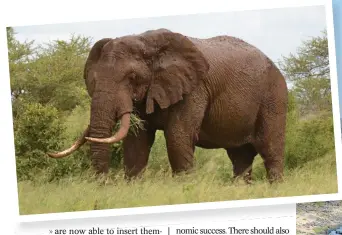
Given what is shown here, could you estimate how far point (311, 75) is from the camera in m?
16.6

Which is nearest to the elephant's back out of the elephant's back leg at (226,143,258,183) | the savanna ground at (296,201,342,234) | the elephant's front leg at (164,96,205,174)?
the elephant's front leg at (164,96,205,174)

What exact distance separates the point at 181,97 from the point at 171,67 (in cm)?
36

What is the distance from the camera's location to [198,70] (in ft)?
→ 41.3

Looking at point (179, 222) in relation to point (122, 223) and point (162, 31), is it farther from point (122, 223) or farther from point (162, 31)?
point (162, 31)

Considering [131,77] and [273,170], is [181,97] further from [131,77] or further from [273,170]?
[273,170]

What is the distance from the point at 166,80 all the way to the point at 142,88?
1.08 ft

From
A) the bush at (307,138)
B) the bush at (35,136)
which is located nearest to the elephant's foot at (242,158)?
the bush at (307,138)

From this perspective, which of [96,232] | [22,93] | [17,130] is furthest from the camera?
[22,93]

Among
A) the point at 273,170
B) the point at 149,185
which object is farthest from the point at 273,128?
the point at 149,185

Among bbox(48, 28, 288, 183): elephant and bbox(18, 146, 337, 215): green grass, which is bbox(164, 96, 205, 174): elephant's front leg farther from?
bbox(18, 146, 337, 215): green grass

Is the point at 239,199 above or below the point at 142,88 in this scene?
below

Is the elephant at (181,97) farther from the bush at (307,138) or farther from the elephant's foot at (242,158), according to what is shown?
the bush at (307,138)

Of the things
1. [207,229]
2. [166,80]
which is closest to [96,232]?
[207,229]

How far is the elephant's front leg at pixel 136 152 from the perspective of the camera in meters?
12.8
